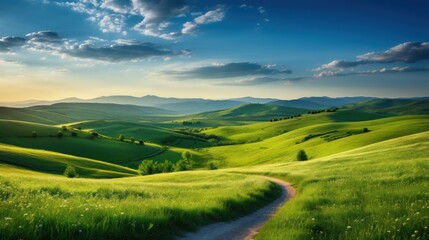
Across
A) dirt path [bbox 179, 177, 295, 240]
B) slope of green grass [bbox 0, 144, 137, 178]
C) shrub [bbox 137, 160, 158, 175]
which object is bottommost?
shrub [bbox 137, 160, 158, 175]

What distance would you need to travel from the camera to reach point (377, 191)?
71.4ft

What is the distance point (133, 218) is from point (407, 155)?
47016 millimetres

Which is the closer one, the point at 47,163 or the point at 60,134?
the point at 47,163

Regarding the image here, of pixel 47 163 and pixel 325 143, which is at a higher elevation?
pixel 47 163

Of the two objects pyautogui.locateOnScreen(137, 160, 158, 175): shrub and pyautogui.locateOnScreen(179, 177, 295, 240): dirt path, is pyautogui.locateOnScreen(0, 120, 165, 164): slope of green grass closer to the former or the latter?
pyautogui.locateOnScreen(137, 160, 158, 175): shrub

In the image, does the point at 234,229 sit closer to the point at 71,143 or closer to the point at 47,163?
the point at 47,163

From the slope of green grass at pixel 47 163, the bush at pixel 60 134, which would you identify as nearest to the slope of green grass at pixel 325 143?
the slope of green grass at pixel 47 163

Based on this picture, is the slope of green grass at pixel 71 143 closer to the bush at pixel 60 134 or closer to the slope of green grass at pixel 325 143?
the bush at pixel 60 134

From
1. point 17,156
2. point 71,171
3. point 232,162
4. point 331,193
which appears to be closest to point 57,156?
point 17,156

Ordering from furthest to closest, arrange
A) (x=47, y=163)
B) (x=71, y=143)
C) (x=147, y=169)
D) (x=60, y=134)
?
1. (x=60, y=134)
2. (x=71, y=143)
3. (x=147, y=169)
4. (x=47, y=163)

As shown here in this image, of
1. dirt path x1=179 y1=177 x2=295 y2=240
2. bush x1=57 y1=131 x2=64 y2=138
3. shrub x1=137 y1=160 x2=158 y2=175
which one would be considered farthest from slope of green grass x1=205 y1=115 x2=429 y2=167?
dirt path x1=179 y1=177 x2=295 y2=240

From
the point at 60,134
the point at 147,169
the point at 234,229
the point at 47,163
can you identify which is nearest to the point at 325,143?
the point at 147,169

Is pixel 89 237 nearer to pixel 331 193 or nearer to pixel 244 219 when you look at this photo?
pixel 244 219

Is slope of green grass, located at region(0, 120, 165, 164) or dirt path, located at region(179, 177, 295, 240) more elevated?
dirt path, located at region(179, 177, 295, 240)
